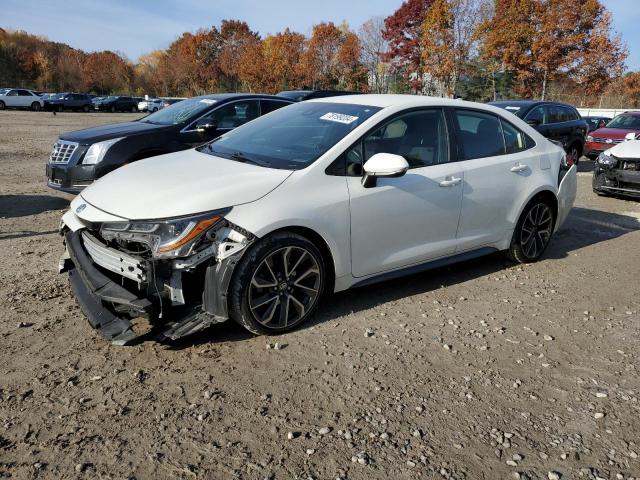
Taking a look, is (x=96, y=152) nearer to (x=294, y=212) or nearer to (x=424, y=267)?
(x=294, y=212)

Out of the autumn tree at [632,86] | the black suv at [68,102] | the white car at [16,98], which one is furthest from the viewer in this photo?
the black suv at [68,102]

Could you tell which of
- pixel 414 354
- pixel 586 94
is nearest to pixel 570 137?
pixel 414 354

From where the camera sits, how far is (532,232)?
18.0 feet

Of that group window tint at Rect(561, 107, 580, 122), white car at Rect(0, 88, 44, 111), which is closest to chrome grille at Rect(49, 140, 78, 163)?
window tint at Rect(561, 107, 580, 122)

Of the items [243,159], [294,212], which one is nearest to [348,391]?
[294,212]

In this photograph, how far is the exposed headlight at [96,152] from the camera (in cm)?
678

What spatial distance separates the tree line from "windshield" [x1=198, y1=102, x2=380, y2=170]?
1261 inches

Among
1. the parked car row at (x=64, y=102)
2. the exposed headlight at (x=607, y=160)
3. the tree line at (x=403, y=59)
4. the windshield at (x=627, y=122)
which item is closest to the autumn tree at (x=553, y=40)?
the tree line at (x=403, y=59)

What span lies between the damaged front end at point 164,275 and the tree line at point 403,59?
33.8 metres

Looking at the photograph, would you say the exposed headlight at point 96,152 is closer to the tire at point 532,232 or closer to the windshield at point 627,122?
the tire at point 532,232

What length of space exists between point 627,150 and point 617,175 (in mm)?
435

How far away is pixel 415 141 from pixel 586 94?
119ft

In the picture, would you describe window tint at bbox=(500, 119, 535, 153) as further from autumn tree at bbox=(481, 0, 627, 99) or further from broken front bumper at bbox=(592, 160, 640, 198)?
autumn tree at bbox=(481, 0, 627, 99)

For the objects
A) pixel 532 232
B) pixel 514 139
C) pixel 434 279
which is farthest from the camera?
pixel 532 232
